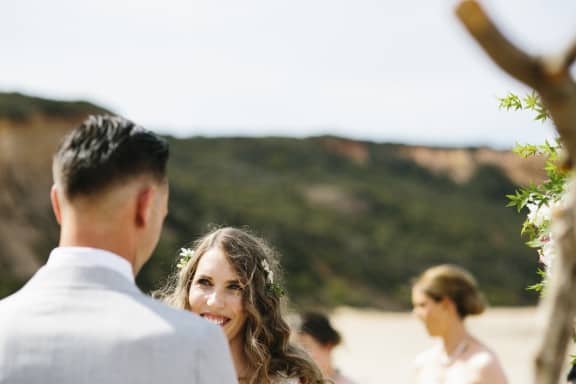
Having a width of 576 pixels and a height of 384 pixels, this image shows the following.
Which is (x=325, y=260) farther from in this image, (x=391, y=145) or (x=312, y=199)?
(x=391, y=145)

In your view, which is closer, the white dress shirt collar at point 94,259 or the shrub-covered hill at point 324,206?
the white dress shirt collar at point 94,259

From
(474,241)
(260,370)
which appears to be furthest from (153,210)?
(474,241)

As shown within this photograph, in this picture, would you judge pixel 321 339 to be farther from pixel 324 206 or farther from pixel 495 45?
pixel 324 206

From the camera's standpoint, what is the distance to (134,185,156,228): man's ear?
A: 71.9 inches

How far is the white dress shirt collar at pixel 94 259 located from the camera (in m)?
1.81

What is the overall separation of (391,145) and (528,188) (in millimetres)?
71572

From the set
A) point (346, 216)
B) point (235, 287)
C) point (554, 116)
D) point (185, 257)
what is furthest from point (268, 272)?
point (346, 216)

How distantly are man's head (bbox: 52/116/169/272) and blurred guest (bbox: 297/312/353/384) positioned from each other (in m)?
3.74

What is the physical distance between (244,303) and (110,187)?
6.14 ft

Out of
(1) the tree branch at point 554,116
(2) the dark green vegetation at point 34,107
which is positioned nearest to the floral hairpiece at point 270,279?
(1) the tree branch at point 554,116

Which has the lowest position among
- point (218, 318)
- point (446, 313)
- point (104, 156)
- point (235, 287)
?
point (218, 318)

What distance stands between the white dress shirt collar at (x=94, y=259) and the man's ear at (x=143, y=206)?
3.5 inches

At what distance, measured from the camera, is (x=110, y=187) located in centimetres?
179

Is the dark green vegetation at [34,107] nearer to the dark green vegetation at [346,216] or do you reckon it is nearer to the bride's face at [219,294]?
the dark green vegetation at [346,216]
